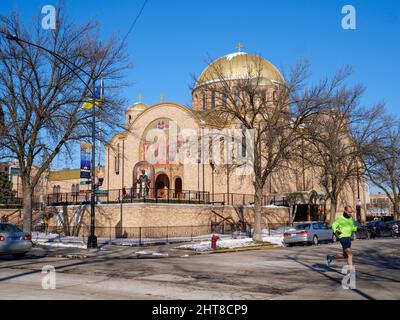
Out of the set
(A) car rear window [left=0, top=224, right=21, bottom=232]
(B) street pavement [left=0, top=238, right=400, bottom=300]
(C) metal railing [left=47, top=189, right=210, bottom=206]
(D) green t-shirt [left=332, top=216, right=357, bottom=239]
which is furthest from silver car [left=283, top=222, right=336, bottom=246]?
(A) car rear window [left=0, top=224, right=21, bottom=232]

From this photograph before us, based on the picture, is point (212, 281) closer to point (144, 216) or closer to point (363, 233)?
point (144, 216)

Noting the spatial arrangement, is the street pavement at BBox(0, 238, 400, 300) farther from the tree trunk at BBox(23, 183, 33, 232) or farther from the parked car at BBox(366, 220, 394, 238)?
the parked car at BBox(366, 220, 394, 238)

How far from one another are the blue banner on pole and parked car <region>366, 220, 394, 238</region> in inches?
902

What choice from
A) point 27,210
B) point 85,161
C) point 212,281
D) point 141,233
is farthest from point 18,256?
point 141,233

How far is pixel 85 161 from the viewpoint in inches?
1024

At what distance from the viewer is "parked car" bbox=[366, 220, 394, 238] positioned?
3706 cm

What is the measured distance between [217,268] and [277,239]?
16498mm

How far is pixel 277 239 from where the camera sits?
31.2m

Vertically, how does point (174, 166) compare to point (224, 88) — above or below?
below

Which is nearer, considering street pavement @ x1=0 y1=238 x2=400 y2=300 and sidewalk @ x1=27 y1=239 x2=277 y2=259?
street pavement @ x1=0 y1=238 x2=400 y2=300

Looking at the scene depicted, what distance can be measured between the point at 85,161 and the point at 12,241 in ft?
26.2

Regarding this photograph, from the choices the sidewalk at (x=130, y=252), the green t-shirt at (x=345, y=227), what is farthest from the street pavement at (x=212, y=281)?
the sidewalk at (x=130, y=252)
